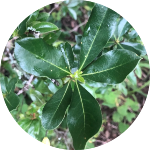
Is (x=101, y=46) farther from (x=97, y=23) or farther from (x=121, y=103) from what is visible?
(x=121, y=103)

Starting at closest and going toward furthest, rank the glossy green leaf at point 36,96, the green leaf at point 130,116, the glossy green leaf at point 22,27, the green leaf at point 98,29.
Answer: the green leaf at point 98,29, the glossy green leaf at point 22,27, the glossy green leaf at point 36,96, the green leaf at point 130,116

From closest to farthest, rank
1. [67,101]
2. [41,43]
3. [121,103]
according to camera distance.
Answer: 1. [41,43]
2. [67,101]
3. [121,103]

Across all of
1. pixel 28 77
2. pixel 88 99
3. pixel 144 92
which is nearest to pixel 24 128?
pixel 28 77

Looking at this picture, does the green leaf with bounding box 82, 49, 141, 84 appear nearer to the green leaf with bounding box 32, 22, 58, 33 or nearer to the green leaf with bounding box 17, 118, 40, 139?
the green leaf with bounding box 32, 22, 58, 33

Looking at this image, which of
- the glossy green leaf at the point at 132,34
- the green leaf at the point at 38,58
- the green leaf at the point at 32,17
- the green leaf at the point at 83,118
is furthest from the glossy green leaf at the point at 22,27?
the glossy green leaf at the point at 132,34

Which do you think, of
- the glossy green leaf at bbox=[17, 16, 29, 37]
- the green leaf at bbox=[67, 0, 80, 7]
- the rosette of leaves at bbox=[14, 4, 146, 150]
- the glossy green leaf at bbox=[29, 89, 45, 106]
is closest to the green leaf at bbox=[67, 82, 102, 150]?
the rosette of leaves at bbox=[14, 4, 146, 150]

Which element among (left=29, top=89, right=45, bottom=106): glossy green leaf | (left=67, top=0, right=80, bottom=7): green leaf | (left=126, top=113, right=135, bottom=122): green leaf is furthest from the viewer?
(left=126, top=113, right=135, bottom=122): green leaf

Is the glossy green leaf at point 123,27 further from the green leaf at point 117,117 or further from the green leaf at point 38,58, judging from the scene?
the green leaf at point 117,117
